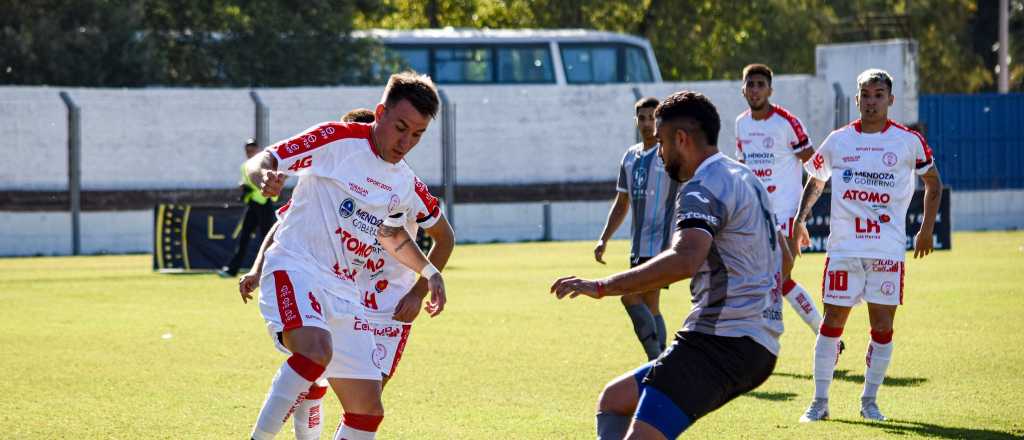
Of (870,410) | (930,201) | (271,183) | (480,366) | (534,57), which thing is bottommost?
(480,366)

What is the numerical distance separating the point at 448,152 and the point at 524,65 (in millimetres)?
4496

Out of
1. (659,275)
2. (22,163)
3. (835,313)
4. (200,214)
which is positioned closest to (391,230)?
(659,275)

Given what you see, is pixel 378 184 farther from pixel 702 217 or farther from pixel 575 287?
pixel 702 217

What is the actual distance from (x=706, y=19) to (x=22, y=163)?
85.7 feet

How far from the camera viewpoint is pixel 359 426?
6.23m

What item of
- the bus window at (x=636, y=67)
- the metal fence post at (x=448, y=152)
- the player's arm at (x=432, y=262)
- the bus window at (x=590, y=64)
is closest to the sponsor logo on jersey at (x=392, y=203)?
the player's arm at (x=432, y=262)

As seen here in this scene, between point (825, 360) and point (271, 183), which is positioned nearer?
point (271, 183)

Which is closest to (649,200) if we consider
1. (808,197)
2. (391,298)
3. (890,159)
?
(808,197)

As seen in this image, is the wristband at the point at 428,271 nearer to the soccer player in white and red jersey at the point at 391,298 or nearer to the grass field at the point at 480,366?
the soccer player in white and red jersey at the point at 391,298

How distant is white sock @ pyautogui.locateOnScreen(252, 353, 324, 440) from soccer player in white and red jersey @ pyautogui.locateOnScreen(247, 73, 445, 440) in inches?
0.9

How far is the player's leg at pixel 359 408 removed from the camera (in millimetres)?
6242

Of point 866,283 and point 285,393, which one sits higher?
point 866,283

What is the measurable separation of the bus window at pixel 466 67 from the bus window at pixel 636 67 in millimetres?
3151

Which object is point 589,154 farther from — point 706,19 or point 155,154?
point 706,19
